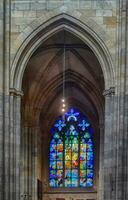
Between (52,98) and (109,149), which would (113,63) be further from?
(52,98)

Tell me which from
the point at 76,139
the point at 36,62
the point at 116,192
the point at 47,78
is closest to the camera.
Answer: the point at 116,192

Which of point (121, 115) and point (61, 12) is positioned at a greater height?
point (61, 12)

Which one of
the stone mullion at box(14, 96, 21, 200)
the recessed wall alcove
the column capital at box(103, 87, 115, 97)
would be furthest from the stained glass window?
the column capital at box(103, 87, 115, 97)

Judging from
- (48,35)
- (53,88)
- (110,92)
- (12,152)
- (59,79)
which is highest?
(48,35)

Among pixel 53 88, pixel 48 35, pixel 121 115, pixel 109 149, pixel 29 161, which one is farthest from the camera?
pixel 53 88

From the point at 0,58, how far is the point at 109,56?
3.97 meters

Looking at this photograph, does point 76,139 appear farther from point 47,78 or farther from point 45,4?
point 45,4

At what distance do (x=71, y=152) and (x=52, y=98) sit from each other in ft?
12.4

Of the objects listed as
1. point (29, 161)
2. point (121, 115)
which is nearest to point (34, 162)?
point (29, 161)

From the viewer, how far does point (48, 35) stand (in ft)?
77.9

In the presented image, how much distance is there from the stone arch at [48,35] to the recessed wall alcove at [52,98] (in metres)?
2.95

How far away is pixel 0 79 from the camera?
23.2 m

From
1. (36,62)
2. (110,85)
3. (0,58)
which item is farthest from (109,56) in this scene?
(36,62)

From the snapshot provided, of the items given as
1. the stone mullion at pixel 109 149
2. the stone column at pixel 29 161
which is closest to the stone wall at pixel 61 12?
the stone mullion at pixel 109 149
